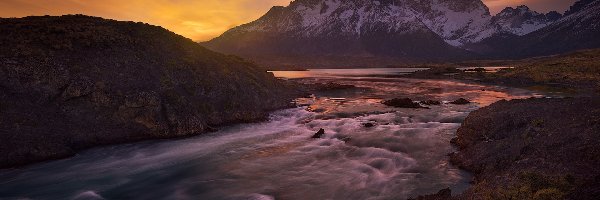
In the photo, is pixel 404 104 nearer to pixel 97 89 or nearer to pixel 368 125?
pixel 368 125

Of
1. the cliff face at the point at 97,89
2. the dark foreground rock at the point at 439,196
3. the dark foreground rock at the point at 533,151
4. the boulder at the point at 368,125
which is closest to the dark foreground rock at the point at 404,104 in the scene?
the boulder at the point at 368,125

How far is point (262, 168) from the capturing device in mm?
16875

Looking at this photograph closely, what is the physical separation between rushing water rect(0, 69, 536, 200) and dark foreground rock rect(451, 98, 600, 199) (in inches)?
50.1

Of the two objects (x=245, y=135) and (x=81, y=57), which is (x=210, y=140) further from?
(x=81, y=57)

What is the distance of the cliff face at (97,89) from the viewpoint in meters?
18.3

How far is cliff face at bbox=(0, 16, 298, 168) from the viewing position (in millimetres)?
18336

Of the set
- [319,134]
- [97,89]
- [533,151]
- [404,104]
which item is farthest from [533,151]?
[97,89]

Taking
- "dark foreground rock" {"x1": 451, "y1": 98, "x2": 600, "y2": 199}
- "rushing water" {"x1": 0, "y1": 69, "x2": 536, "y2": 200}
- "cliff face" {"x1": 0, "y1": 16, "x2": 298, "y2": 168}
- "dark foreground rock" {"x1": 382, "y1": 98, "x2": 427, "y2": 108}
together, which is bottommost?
"rushing water" {"x1": 0, "y1": 69, "x2": 536, "y2": 200}

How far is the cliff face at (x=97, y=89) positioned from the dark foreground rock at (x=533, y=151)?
1530cm

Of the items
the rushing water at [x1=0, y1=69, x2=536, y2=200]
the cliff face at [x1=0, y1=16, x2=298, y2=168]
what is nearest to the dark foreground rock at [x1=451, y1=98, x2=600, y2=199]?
the rushing water at [x1=0, y1=69, x2=536, y2=200]

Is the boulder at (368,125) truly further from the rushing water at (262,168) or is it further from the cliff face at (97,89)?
the cliff face at (97,89)

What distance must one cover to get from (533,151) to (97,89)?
21392mm

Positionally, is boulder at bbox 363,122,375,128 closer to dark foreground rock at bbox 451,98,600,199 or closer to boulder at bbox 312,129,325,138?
boulder at bbox 312,129,325,138

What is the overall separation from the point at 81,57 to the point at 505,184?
23136 mm
